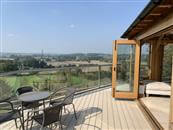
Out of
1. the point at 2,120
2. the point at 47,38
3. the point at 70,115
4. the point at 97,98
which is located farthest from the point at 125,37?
the point at 47,38

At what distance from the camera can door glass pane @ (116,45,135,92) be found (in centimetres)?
524

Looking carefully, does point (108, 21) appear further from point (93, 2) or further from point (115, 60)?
point (115, 60)

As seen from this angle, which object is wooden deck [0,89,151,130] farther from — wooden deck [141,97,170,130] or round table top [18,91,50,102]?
round table top [18,91,50,102]

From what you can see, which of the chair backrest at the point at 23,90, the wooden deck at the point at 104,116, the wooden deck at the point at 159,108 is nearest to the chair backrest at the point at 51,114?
the wooden deck at the point at 104,116

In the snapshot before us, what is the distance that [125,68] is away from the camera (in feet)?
17.9

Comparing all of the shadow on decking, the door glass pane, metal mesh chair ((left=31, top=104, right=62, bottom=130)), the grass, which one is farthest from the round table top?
the door glass pane

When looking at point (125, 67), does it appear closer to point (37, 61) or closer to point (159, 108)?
point (159, 108)

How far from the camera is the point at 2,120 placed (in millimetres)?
2668

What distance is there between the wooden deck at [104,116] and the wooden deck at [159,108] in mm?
284

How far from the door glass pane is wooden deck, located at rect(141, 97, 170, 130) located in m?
0.71

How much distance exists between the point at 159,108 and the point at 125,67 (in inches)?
69.1

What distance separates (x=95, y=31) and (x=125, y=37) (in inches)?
402

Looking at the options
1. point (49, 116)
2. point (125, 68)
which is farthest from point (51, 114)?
point (125, 68)

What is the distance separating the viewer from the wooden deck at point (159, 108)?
133 inches
